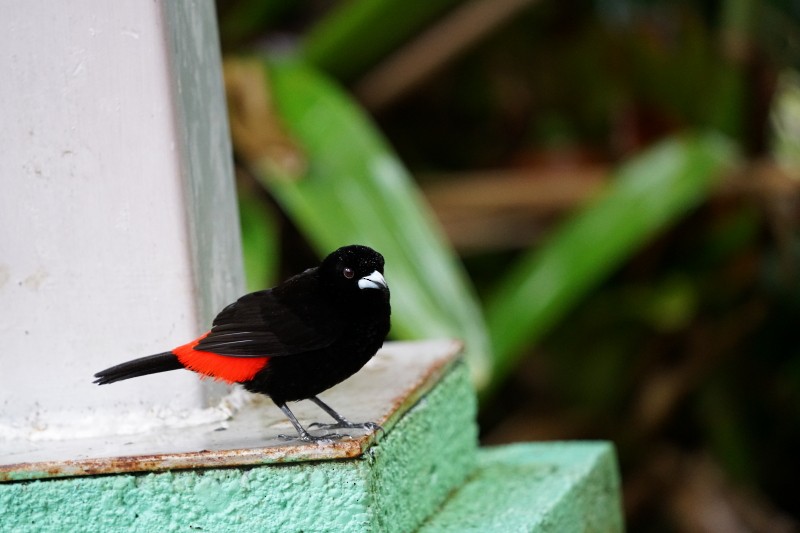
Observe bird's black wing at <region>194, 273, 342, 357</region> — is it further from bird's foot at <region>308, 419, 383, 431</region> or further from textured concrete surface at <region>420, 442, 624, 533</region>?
textured concrete surface at <region>420, 442, 624, 533</region>

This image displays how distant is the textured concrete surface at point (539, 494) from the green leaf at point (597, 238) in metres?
0.72

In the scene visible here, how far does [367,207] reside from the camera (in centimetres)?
302

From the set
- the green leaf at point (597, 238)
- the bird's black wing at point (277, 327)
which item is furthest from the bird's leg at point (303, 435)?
the green leaf at point (597, 238)

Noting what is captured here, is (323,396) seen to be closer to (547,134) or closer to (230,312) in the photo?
(230,312)

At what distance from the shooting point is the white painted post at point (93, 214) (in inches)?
68.8

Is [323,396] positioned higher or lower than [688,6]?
lower

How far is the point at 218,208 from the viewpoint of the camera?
1917 millimetres

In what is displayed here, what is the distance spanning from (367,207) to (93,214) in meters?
1.32

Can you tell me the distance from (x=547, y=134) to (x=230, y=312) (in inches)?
126

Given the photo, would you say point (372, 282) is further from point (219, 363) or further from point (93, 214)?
point (93, 214)

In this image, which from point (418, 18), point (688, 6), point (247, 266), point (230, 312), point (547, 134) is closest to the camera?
point (230, 312)

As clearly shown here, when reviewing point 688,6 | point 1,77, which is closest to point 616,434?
point 688,6

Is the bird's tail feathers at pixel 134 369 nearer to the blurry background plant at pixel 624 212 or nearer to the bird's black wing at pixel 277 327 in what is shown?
the bird's black wing at pixel 277 327

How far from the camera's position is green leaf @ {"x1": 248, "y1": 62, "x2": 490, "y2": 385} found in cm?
274
